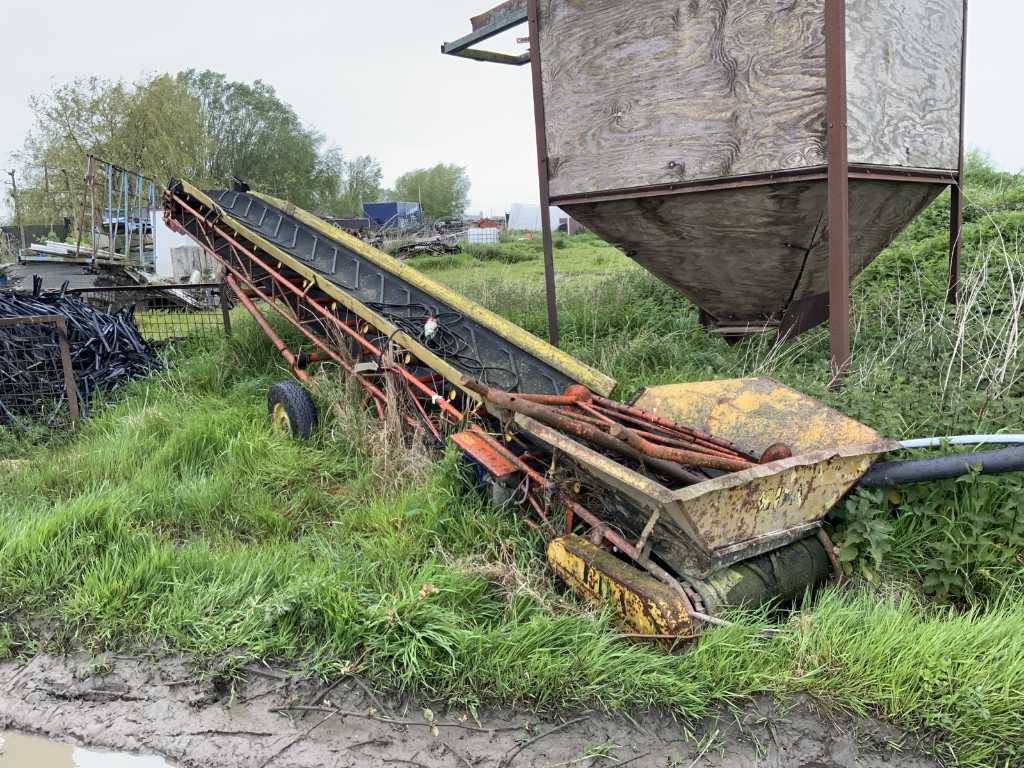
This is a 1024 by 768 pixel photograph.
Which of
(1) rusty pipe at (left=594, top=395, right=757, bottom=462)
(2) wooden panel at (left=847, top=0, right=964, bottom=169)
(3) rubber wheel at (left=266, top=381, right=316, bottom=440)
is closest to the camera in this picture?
(1) rusty pipe at (left=594, top=395, right=757, bottom=462)

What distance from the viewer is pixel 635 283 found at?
861 cm

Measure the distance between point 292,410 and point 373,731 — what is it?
117 inches

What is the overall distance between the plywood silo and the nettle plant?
4.18 ft

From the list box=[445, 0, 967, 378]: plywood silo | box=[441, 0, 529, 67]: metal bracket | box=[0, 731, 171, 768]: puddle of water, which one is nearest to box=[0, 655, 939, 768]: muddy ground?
box=[0, 731, 171, 768]: puddle of water

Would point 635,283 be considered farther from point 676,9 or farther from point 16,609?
point 16,609

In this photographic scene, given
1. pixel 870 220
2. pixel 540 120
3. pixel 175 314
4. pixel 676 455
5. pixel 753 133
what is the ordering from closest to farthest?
pixel 676 455 → pixel 753 133 → pixel 870 220 → pixel 540 120 → pixel 175 314

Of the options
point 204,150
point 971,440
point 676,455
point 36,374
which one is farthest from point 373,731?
point 204,150

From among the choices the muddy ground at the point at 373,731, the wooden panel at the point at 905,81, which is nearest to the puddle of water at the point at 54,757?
the muddy ground at the point at 373,731

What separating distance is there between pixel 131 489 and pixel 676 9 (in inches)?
180

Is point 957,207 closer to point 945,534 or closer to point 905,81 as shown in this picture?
point 905,81

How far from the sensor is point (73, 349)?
6203 mm

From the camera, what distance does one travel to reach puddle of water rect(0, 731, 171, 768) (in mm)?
2432

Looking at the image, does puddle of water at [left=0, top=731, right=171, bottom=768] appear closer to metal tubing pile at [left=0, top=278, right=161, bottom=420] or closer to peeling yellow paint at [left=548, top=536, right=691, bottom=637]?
peeling yellow paint at [left=548, top=536, right=691, bottom=637]

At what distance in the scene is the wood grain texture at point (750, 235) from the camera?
454 cm
